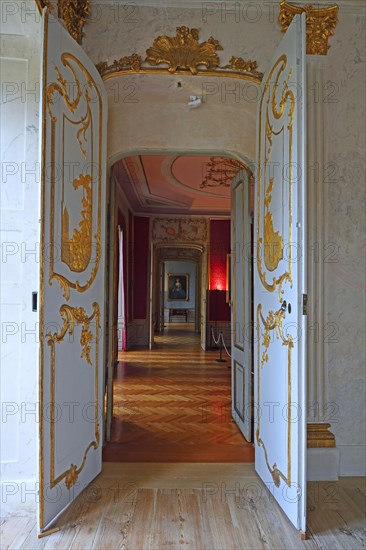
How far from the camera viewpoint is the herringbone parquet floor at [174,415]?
322 centimetres

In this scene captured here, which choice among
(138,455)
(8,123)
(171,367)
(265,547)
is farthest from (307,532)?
(171,367)

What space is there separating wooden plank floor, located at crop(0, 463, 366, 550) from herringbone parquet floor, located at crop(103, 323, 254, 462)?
1.08 feet

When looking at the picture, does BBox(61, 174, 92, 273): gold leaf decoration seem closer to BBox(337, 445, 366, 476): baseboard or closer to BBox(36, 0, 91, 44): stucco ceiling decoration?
BBox(36, 0, 91, 44): stucco ceiling decoration

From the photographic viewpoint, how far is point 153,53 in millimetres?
3037

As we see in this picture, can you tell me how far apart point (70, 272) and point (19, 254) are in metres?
0.39

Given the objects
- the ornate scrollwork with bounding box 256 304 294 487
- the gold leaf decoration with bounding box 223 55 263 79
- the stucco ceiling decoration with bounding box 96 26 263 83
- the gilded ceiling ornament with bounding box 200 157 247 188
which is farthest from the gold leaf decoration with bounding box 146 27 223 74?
the gilded ceiling ornament with bounding box 200 157 247 188

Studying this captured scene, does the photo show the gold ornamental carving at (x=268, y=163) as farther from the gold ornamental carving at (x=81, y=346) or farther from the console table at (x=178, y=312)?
the console table at (x=178, y=312)

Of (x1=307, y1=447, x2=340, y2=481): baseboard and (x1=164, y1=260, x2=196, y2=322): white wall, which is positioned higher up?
(x1=164, y1=260, x2=196, y2=322): white wall

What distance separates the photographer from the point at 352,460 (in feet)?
9.36

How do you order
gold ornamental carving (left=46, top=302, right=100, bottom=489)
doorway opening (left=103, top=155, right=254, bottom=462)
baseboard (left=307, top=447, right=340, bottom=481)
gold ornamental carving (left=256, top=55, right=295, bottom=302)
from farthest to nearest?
doorway opening (left=103, top=155, right=254, bottom=462)
baseboard (left=307, top=447, right=340, bottom=481)
gold ornamental carving (left=256, top=55, right=295, bottom=302)
gold ornamental carving (left=46, top=302, right=100, bottom=489)

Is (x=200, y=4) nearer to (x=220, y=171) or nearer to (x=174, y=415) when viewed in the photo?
(x=220, y=171)

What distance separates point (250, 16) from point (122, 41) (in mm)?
1015

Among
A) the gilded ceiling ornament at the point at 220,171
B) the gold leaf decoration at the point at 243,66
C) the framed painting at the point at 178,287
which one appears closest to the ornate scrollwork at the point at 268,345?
the gold leaf decoration at the point at 243,66

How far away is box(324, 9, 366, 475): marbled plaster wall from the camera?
9.56 ft
